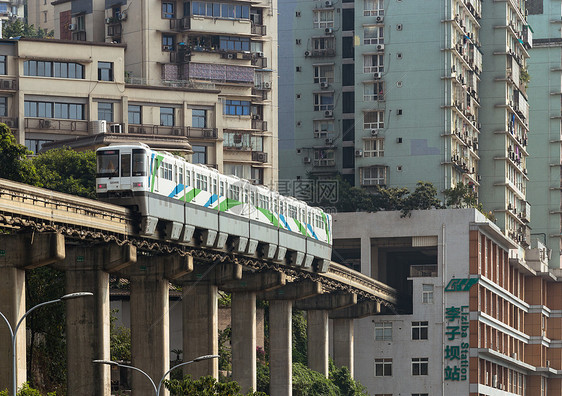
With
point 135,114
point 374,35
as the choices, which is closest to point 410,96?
point 374,35

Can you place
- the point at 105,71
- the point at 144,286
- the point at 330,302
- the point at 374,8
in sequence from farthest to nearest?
the point at 374,8, the point at 105,71, the point at 330,302, the point at 144,286

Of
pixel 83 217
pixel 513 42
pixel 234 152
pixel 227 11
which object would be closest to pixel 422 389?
pixel 234 152

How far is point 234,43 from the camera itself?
132750 millimetres

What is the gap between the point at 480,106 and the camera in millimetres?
154000

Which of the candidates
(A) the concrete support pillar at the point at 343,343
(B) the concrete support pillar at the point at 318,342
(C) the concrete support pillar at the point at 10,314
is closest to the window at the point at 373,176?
(A) the concrete support pillar at the point at 343,343

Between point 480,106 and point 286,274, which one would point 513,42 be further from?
point 286,274

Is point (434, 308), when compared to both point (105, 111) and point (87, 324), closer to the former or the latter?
point (105, 111)

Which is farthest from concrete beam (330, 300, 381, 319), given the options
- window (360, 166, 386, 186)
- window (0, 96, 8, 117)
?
window (0, 96, 8, 117)

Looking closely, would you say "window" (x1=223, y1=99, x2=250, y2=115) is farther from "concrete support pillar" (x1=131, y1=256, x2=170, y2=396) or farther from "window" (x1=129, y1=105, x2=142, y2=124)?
"concrete support pillar" (x1=131, y1=256, x2=170, y2=396)

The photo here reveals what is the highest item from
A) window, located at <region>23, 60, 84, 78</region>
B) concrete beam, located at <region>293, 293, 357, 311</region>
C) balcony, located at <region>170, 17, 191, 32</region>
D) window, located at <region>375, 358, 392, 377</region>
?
balcony, located at <region>170, 17, 191, 32</region>

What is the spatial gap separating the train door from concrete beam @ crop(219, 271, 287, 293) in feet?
80.3

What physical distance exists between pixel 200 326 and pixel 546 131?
89.6 m

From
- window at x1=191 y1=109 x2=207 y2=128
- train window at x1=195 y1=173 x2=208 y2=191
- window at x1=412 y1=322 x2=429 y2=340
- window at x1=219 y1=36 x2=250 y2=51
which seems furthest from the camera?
window at x1=219 y1=36 x2=250 y2=51

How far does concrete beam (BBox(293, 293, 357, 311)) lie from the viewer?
116 metres
